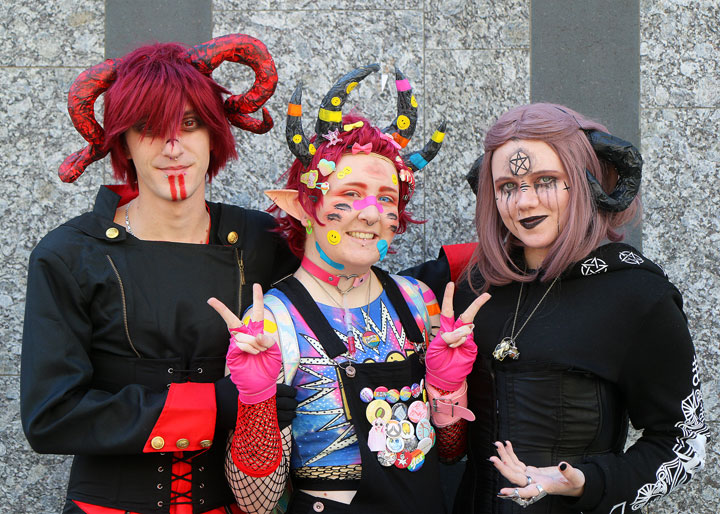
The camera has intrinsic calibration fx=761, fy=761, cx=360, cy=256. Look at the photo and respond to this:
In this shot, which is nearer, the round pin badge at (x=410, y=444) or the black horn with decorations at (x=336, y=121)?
the round pin badge at (x=410, y=444)

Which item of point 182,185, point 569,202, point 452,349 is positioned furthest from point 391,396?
point 182,185

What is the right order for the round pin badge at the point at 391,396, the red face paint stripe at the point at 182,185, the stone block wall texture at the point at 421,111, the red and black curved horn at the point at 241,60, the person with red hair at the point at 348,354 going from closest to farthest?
1. the person with red hair at the point at 348,354
2. the round pin badge at the point at 391,396
3. the red face paint stripe at the point at 182,185
4. the red and black curved horn at the point at 241,60
5. the stone block wall texture at the point at 421,111

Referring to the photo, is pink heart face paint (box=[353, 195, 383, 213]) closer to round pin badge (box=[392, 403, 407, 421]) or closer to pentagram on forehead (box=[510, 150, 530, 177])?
pentagram on forehead (box=[510, 150, 530, 177])

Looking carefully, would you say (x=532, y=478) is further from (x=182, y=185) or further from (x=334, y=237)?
(x=182, y=185)

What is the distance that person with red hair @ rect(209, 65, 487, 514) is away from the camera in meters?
2.50

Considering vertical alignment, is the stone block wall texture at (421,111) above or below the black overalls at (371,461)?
above

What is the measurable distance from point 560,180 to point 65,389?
1.84 metres

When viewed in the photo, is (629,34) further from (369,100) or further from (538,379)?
(538,379)

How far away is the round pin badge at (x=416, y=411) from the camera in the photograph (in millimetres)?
2631

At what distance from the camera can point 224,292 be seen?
2.82m

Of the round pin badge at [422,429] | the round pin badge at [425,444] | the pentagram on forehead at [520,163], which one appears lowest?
the round pin badge at [425,444]

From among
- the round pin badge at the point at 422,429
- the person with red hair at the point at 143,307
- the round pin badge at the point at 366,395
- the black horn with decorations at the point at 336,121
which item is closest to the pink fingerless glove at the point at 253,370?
the person with red hair at the point at 143,307

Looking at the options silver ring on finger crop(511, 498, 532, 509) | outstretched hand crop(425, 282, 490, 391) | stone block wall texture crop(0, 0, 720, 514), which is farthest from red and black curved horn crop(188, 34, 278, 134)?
silver ring on finger crop(511, 498, 532, 509)

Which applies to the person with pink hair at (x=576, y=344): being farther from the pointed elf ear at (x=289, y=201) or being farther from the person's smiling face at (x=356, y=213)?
the pointed elf ear at (x=289, y=201)
